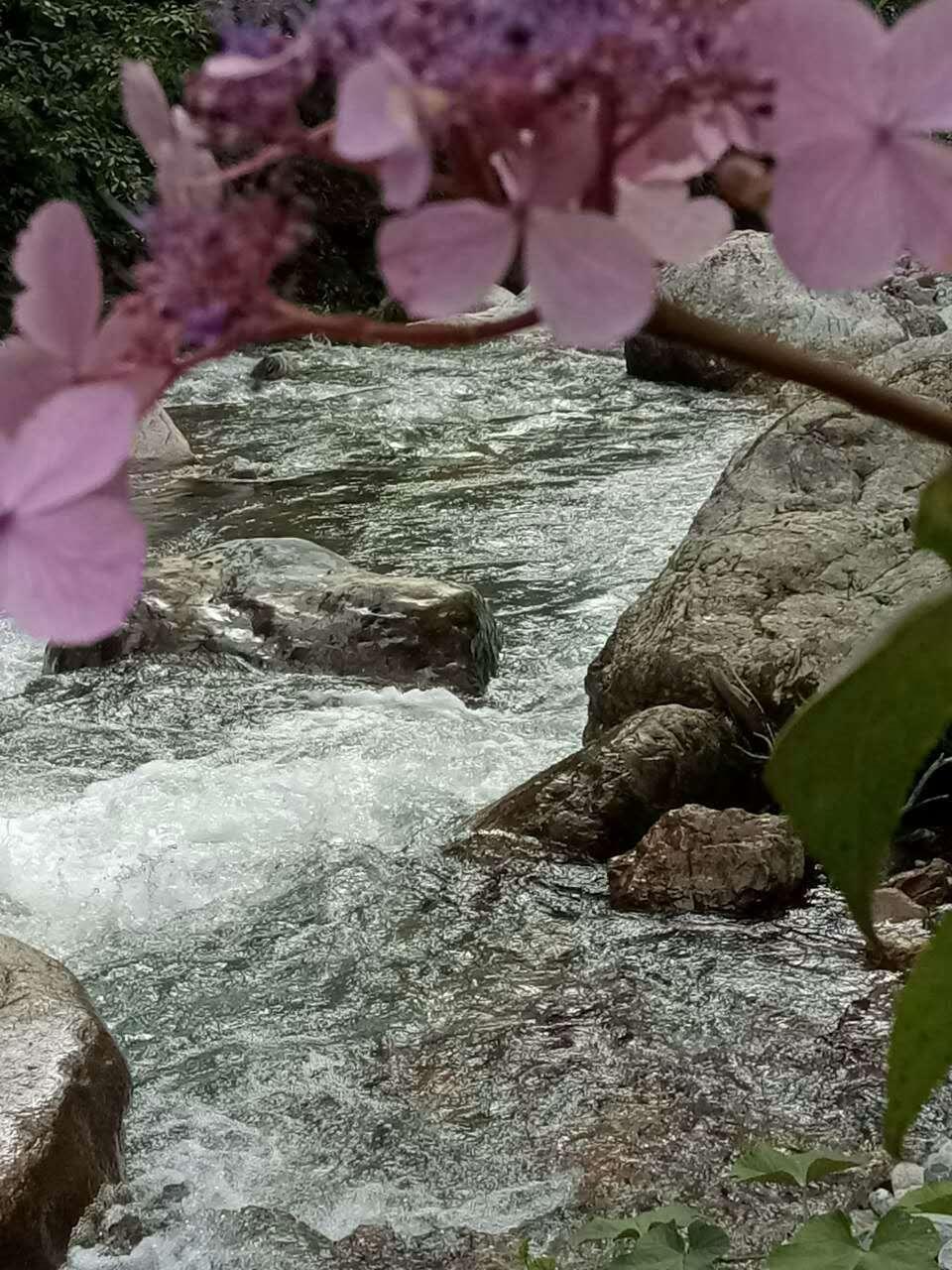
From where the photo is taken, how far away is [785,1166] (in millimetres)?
1210

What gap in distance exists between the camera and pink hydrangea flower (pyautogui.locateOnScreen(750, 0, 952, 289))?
0.73ft

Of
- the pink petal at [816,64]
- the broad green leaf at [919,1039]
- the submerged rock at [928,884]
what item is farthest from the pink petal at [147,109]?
the submerged rock at [928,884]

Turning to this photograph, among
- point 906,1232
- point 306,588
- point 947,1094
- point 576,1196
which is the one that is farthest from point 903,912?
point 306,588

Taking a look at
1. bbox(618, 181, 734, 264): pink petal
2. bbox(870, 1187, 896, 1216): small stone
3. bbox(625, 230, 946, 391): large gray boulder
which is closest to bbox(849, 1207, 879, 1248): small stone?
bbox(870, 1187, 896, 1216): small stone

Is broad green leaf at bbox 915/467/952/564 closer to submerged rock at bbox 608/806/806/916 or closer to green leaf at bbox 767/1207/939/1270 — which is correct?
green leaf at bbox 767/1207/939/1270

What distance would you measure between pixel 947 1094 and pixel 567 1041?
0.68 meters

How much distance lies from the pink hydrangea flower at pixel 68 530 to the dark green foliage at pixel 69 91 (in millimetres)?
10064

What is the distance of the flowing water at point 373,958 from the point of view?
2.40 metres

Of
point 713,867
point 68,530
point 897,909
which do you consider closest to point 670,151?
point 68,530

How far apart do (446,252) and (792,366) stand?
57 mm

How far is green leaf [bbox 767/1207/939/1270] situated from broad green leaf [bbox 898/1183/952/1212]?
2 centimetres

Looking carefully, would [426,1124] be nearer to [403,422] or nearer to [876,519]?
[876,519]

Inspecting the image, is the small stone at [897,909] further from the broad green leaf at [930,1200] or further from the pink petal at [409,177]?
the pink petal at [409,177]

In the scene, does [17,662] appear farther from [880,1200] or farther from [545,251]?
[545,251]
